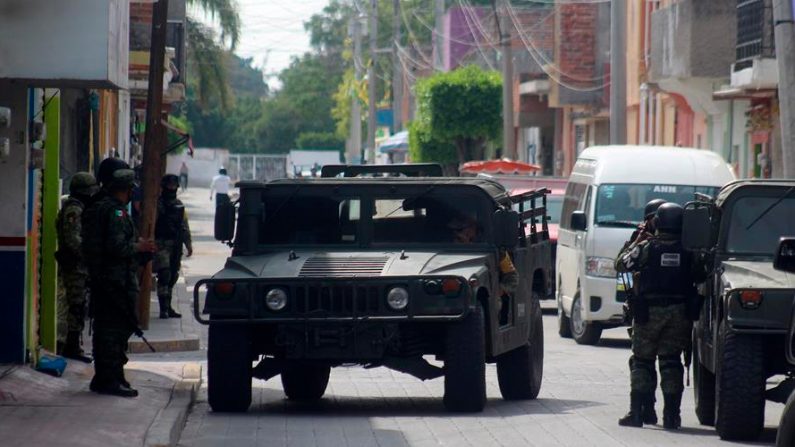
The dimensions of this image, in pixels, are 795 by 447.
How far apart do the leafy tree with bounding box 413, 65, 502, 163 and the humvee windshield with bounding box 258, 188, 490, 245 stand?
40578 mm

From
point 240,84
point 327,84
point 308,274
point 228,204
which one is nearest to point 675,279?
point 308,274

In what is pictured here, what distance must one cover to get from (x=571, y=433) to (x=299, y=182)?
340cm

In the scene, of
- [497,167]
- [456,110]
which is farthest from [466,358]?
[456,110]

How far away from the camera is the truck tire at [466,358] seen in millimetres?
12406

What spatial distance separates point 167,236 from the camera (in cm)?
2162

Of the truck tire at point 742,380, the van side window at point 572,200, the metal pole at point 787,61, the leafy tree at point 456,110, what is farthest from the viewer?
the leafy tree at point 456,110

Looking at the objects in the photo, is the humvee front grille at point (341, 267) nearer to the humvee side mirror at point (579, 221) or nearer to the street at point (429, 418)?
the street at point (429, 418)

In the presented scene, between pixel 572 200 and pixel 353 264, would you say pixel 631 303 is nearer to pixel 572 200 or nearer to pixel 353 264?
pixel 353 264

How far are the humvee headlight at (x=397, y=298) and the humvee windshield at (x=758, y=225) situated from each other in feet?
7.83

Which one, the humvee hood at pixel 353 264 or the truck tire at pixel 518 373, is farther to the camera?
the truck tire at pixel 518 373

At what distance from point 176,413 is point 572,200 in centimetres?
1027

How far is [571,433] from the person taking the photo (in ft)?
38.6

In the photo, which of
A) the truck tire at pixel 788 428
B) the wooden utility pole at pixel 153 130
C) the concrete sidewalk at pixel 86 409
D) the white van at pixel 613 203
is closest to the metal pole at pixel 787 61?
the white van at pixel 613 203

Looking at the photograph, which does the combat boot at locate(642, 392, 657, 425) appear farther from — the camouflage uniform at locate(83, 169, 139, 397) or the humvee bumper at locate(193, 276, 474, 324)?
the camouflage uniform at locate(83, 169, 139, 397)
